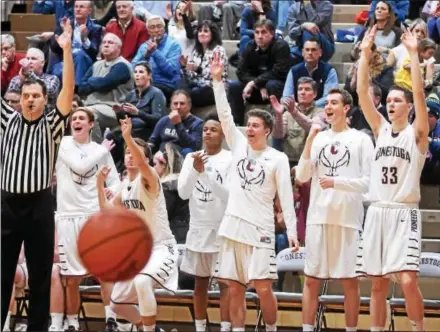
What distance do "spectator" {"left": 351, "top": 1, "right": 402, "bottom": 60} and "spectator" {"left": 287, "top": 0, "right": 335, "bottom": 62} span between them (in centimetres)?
30

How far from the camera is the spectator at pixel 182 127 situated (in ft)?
33.8

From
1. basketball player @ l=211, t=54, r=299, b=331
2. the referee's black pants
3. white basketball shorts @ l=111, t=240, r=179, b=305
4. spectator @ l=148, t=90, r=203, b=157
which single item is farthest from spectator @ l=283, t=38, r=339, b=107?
the referee's black pants

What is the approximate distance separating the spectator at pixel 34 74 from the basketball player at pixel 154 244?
264cm

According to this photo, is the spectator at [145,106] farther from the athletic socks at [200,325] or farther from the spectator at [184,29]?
the athletic socks at [200,325]

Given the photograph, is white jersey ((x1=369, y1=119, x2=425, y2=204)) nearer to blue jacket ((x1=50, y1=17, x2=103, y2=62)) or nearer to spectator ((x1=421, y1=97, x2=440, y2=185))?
spectator ((x1=421, y1=97, x2=440, y2=185))

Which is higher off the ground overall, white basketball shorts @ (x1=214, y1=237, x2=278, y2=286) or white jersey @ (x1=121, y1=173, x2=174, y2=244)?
white jersey @ (x1=121, y1=173, x2=174, y2=244)

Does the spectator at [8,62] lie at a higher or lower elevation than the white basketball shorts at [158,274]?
higher

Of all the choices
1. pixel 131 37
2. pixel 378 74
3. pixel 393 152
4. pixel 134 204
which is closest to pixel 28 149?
pixel 134 204

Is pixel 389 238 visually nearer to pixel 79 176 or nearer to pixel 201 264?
pixel 201 264

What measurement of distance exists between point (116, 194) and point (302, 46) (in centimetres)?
328

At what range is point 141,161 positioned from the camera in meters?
8.67

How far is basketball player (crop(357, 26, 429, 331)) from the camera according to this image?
823cm

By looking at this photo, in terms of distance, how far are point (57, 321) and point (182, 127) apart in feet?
7.19

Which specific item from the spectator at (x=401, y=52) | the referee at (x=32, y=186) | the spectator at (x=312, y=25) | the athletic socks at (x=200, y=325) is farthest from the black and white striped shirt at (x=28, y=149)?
the spectator at (x=401, y=52)
